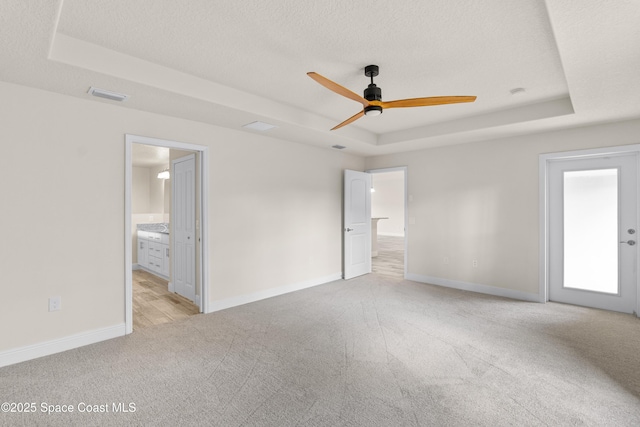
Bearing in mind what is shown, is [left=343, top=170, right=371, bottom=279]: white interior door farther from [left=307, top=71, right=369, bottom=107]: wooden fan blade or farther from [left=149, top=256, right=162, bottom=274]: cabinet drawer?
[left=149, top=256, right=162, bottom=274]: cabinet drawer

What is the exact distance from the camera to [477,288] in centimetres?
506

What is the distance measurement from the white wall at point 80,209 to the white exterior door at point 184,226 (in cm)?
55

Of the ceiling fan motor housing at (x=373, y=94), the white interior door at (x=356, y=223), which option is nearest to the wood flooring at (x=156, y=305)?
the white interior door at (x=356, y=223)

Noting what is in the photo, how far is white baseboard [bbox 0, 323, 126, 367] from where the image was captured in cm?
268

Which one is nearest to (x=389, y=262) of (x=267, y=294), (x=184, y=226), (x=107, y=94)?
(x=267, y=294)

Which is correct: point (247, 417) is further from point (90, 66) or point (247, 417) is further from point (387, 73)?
point (387, 73)

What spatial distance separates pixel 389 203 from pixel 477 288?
9.47 m

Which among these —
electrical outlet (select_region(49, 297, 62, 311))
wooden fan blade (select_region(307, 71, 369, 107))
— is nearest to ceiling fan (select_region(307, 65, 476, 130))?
wooden fan blade (select_region(307, 71, 369, 107))

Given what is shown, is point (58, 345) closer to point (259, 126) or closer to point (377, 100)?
point (259, 126)

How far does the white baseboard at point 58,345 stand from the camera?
8.79 ft

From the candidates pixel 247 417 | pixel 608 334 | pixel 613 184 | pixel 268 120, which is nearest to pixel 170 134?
pixel 268 120

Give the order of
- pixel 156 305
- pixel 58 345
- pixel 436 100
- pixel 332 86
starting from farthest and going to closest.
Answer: pixel 156 305
pixel 58 345
pixel 436 100
pixel 332 86

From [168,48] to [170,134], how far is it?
4.25 ft

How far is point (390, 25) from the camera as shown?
7.43 feet
